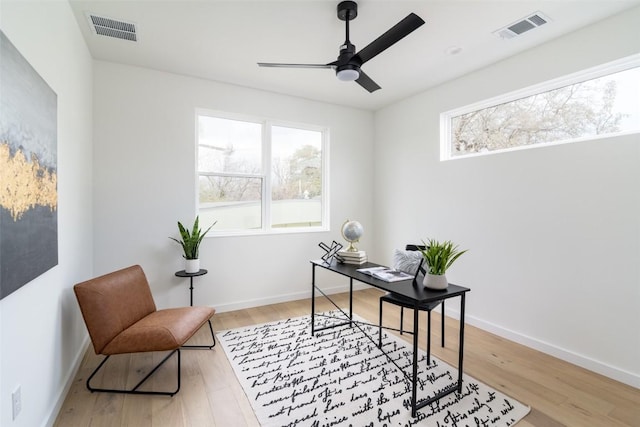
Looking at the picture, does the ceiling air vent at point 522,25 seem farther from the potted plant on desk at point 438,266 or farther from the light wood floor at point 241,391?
the light wood floor at point 241,391

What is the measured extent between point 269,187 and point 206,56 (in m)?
1.63

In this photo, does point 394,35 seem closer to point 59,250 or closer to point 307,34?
point 307,34

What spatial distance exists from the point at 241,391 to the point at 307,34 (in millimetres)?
2855

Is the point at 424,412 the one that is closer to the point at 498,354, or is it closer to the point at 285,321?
the point at 498,354

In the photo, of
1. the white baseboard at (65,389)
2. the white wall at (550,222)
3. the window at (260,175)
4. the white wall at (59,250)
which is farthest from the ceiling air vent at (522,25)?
the white baseboard at (65,389)

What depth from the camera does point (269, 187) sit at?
393 cm

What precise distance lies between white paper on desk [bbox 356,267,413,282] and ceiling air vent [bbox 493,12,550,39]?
2.18 metres

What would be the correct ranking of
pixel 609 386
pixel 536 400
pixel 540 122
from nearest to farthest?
pixel 536 400 < pixel 609 386 < pixel 540 122

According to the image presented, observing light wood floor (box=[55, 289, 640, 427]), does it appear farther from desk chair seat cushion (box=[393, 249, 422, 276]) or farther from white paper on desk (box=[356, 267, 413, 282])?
white paper on desk (box=[356, 267, 413, 282])

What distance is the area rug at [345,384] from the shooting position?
5.98 feet

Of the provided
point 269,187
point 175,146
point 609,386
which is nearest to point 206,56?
point 175,146

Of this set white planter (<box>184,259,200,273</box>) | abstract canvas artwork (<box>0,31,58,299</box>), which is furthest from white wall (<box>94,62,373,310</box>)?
abstract canvas artwork (<box>0,31,58,299</box>)

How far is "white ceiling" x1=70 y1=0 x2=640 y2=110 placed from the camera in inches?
86.0

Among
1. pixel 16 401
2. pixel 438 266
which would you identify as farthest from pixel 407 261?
pixel 16 401
